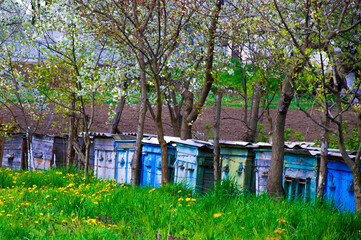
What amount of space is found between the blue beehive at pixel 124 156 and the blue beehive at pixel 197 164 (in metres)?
2.63

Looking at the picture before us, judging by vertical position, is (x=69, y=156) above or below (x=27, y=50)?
below

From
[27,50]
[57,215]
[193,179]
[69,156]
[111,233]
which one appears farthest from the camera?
[27,50]

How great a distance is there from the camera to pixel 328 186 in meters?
7.68

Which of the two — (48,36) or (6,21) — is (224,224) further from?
(6,21)

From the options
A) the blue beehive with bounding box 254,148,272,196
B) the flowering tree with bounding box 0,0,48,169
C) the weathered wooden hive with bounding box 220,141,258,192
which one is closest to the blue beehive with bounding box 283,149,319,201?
the blue beehive with bounding box 254,148,272,196

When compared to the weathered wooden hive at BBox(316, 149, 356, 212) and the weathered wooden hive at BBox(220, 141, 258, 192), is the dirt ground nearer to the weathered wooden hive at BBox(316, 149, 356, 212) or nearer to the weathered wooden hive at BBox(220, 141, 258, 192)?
the weathered wooden hive at BBox(220, 141, 258, 192)

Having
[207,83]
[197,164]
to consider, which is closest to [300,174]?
[197,164]

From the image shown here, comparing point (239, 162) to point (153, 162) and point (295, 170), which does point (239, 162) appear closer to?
point (295, 170)

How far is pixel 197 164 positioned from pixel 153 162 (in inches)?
85.1

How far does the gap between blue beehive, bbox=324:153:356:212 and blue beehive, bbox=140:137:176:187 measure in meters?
4.02

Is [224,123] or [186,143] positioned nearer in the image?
[186,143]

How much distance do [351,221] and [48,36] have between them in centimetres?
886

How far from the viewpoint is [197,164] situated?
29.9 feet

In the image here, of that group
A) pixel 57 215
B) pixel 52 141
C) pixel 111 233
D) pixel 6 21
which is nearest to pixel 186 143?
pixel 57 215
